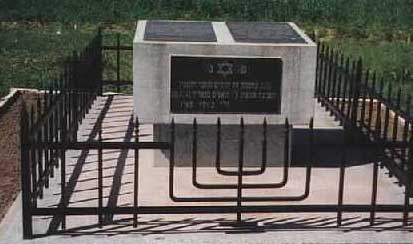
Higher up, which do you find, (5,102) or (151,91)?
(151,91)

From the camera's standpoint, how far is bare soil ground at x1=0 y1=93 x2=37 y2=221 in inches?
278

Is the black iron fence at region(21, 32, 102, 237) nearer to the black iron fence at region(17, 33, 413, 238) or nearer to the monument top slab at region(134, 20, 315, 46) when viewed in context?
the black iron fence at region(17, 33, 413, 238)

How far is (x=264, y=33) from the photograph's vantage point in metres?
7.98

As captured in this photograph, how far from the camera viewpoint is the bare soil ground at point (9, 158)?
7.07 metres

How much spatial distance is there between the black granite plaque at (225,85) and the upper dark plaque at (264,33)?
29cm

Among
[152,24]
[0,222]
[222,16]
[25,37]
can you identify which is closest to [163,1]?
[222,16]

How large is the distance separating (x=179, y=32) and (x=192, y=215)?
6.98 feet

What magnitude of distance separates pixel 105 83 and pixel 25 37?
294 inches


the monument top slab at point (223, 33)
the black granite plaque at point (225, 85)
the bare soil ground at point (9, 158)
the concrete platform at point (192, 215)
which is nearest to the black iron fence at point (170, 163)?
the concrete platform at point (192, 215)

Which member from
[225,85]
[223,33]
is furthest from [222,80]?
[223,33]

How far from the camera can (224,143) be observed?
7633 millimetres

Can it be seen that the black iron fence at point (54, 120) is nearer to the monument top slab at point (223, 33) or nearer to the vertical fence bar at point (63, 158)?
the vertical fence bar at point (63, 158)

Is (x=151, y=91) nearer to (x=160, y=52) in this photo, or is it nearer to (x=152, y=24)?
(x=160, y=52)

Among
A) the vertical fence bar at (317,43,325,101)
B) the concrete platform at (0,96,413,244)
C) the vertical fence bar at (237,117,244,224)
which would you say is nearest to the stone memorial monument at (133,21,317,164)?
the concrete platform at (0,96,413,244)
